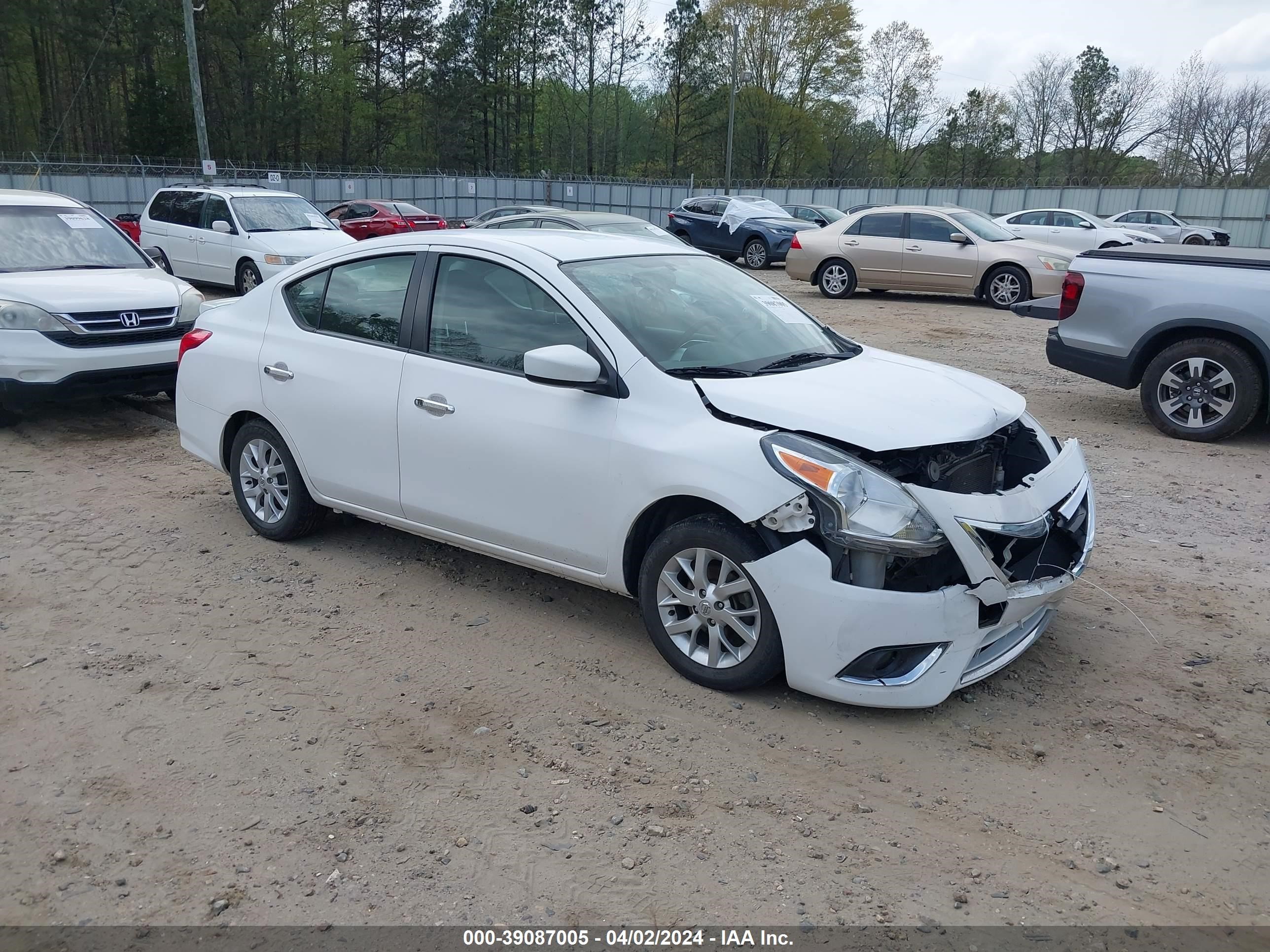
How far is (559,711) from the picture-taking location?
12.8 ft

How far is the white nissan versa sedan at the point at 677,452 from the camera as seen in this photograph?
11.9 feet

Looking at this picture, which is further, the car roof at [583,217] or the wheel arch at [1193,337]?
the car roof at [583,217]

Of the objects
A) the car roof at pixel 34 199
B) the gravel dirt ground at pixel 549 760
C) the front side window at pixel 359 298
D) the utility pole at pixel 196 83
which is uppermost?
the utility pole at pixel 196 83

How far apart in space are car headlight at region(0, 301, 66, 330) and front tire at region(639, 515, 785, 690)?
240 inches

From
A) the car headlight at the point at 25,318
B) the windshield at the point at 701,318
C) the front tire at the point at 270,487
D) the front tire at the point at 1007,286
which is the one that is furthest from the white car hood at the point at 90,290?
the front tire at the point at 1007,286

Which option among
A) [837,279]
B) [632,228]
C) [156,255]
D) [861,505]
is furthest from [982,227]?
[861,505]

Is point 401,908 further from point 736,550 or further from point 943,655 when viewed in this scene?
point 943,655

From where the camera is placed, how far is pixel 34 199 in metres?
9.25

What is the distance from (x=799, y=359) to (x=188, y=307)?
6142 mm

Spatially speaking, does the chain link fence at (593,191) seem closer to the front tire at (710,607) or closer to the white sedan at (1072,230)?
the white sedan at (1072,230)

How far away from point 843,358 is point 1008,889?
256cm

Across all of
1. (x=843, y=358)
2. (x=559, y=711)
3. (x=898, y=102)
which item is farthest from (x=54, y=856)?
(x=898, y=102)

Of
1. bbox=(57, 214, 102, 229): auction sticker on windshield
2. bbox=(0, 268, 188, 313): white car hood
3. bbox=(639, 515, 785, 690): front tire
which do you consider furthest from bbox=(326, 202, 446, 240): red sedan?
bbox=(639, 515, 785, 690): front tire

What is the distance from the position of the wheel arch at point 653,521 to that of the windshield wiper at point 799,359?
734 millimetres
